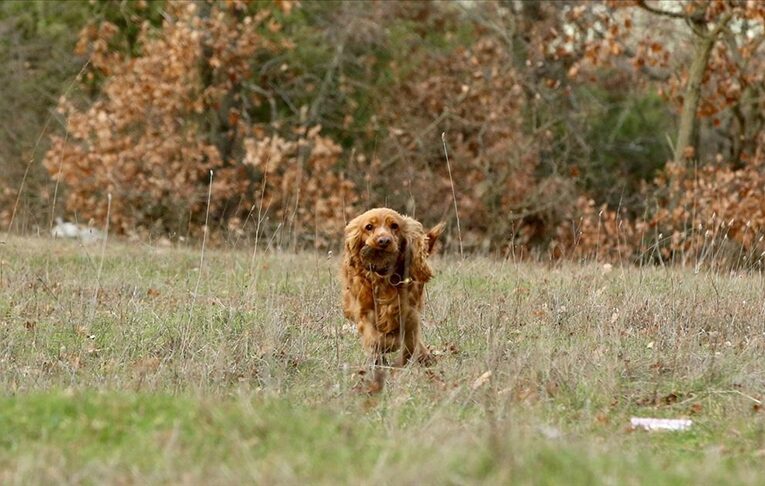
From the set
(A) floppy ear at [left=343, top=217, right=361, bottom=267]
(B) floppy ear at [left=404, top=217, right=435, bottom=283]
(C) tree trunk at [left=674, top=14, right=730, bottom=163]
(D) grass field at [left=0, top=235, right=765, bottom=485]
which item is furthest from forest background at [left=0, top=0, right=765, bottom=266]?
(A) floppy ear at [left=343, top=217, right=361, bottom=267]

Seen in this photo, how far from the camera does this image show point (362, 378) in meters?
7.34

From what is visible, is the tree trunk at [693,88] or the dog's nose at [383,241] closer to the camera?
the dog's nose at [383,241]

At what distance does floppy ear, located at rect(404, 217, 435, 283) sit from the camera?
7574mm

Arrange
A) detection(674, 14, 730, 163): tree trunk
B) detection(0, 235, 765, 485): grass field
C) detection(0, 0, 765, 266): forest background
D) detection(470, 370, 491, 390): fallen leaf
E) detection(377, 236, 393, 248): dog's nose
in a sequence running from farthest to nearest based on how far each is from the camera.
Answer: detection(0, 0, 765, 266): forest background
detection(674, 14, 730, 163): tree trunk
detection(377, 236, 393, 248): dog's nose
detection(470, 370, 491, 390): fallen leaf
detection(0, 235, 765, 485): grass field

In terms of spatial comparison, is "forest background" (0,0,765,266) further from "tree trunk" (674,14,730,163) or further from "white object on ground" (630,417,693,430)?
"white object on ground" (630,417,693,430)

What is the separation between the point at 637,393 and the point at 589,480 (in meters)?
2.72

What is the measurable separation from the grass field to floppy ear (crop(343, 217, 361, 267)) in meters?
0.65

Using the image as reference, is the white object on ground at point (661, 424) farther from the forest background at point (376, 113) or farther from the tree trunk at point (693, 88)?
the tree trunk at point (693, 88)

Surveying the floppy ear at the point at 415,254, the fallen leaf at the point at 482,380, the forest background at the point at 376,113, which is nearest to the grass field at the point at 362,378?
the fallen leaf at the point at 482,380

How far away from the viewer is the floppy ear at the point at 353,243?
7559 millimetres

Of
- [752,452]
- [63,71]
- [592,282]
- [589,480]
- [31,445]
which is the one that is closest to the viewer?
[589,480]

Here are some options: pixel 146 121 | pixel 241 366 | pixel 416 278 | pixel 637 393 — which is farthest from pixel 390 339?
pixel 146 121

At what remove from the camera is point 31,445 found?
16.7 feet

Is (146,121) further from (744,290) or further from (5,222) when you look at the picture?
(744,290)
